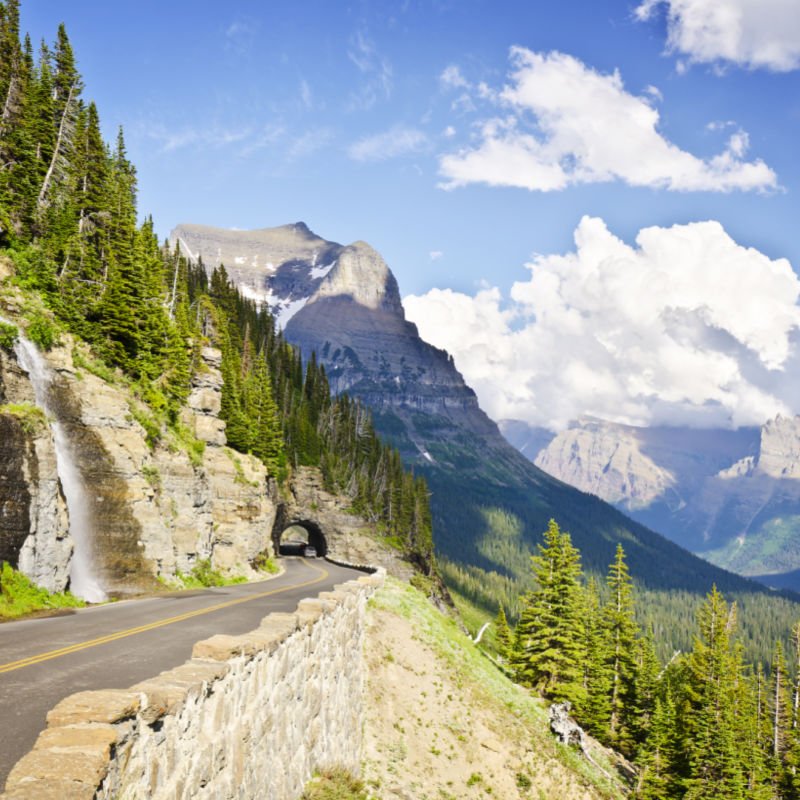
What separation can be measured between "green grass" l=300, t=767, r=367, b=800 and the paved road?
451 centimetres

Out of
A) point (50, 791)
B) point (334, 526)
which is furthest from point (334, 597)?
point (334, 526)

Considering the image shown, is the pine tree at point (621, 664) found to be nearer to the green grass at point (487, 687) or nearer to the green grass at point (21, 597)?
the green grass at point (487, 687)

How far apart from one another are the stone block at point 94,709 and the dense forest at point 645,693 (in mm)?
44964

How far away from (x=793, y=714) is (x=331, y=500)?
63963mm

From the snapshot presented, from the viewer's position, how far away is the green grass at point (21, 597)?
2095cm

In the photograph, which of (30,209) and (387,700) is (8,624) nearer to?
(387,700)

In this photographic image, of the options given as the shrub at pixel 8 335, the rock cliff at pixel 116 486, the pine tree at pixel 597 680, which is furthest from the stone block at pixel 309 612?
the pine tree at pixel 597 680

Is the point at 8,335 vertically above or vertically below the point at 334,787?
above

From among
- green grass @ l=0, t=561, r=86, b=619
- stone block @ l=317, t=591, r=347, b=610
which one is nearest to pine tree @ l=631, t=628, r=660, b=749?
stone block @ l=317, t=591, r=347, b=610

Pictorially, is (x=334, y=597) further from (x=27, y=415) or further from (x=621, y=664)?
(x=621, y=664)

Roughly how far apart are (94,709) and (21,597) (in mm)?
18986

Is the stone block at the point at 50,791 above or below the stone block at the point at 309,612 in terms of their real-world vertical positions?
above

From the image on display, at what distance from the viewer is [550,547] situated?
54.4 meters

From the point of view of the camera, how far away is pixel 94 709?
6477 mm
